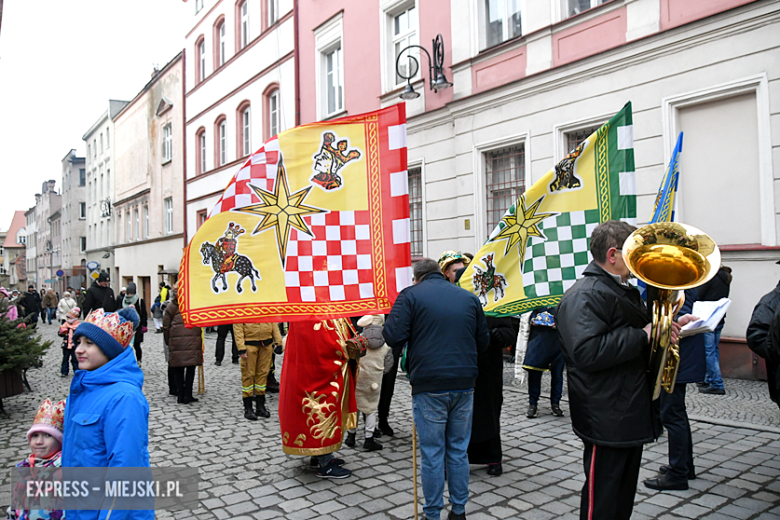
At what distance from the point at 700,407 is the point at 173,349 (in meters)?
6.99

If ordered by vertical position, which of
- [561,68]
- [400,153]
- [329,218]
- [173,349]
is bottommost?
[173,349]

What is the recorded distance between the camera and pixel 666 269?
280 cm

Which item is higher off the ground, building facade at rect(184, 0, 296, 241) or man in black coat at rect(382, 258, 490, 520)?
building facade at rect(184, 0, 296, 241)

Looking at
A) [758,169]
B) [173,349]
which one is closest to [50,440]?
[173,349]

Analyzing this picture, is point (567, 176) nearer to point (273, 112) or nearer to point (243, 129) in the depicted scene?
point (273, 112)

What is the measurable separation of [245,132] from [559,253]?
18856 mm

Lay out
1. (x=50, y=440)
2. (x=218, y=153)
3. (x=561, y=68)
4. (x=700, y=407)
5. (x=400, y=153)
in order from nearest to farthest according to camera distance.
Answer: (x=50, y=440) → (x=400, y=153) → (x=700, y=407) → (x=561, y=68) → (x=218, y=153)

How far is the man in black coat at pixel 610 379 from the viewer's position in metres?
2.84

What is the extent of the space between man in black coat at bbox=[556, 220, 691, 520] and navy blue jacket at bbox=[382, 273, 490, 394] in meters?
0.92

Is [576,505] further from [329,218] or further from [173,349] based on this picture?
[173,349]

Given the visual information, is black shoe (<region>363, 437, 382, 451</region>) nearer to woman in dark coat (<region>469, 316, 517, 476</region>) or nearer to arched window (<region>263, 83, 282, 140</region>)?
woman in dark coat (<region>469, 316, 517, 476</region>)

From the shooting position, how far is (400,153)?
427 cm

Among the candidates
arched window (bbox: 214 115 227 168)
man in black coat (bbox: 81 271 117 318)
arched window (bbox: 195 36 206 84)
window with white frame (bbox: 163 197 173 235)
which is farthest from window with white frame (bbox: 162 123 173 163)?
man in black coat (bbox: 81 271 117 318)

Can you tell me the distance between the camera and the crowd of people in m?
2.72
